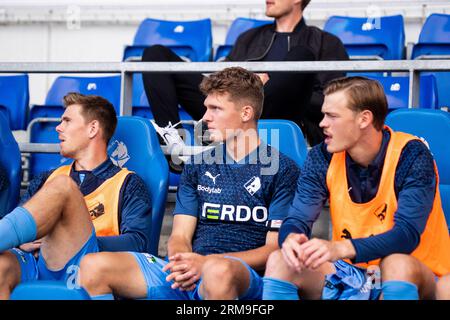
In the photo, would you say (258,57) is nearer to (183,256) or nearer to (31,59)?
(183,256)

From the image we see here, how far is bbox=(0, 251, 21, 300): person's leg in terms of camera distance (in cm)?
274

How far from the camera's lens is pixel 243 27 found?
5410 millimetres

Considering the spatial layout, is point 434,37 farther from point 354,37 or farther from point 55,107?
point 55,107

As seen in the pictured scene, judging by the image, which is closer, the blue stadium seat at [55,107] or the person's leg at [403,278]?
the person's leg at [403,278]

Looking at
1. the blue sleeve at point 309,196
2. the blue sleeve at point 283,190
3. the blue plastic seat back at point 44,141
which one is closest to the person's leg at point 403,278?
the blue sleeve at point 309,196

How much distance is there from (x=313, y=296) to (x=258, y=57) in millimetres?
1766

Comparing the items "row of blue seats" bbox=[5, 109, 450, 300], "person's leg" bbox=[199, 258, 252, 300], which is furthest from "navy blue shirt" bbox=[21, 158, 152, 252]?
"person's leg" bbox=[199, 258, 252, 300]

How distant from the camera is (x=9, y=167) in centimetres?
356

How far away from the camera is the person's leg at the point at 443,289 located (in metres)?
2.45

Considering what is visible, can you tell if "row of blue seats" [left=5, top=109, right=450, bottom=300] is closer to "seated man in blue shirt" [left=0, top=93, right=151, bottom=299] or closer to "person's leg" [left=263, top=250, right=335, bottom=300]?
"seated man in blue shirt" [left=0, top=93, right=151, bottom=299]

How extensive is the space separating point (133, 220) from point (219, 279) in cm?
68

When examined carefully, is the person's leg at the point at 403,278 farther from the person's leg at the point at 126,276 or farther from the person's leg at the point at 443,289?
the person's leg at the point at 126,276

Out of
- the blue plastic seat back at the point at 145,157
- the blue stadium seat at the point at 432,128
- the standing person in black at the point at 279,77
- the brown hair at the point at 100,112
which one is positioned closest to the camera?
the blue stadium seat at the point at 432,128

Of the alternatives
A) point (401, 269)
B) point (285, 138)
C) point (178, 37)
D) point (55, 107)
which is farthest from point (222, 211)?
point (178, 37)
